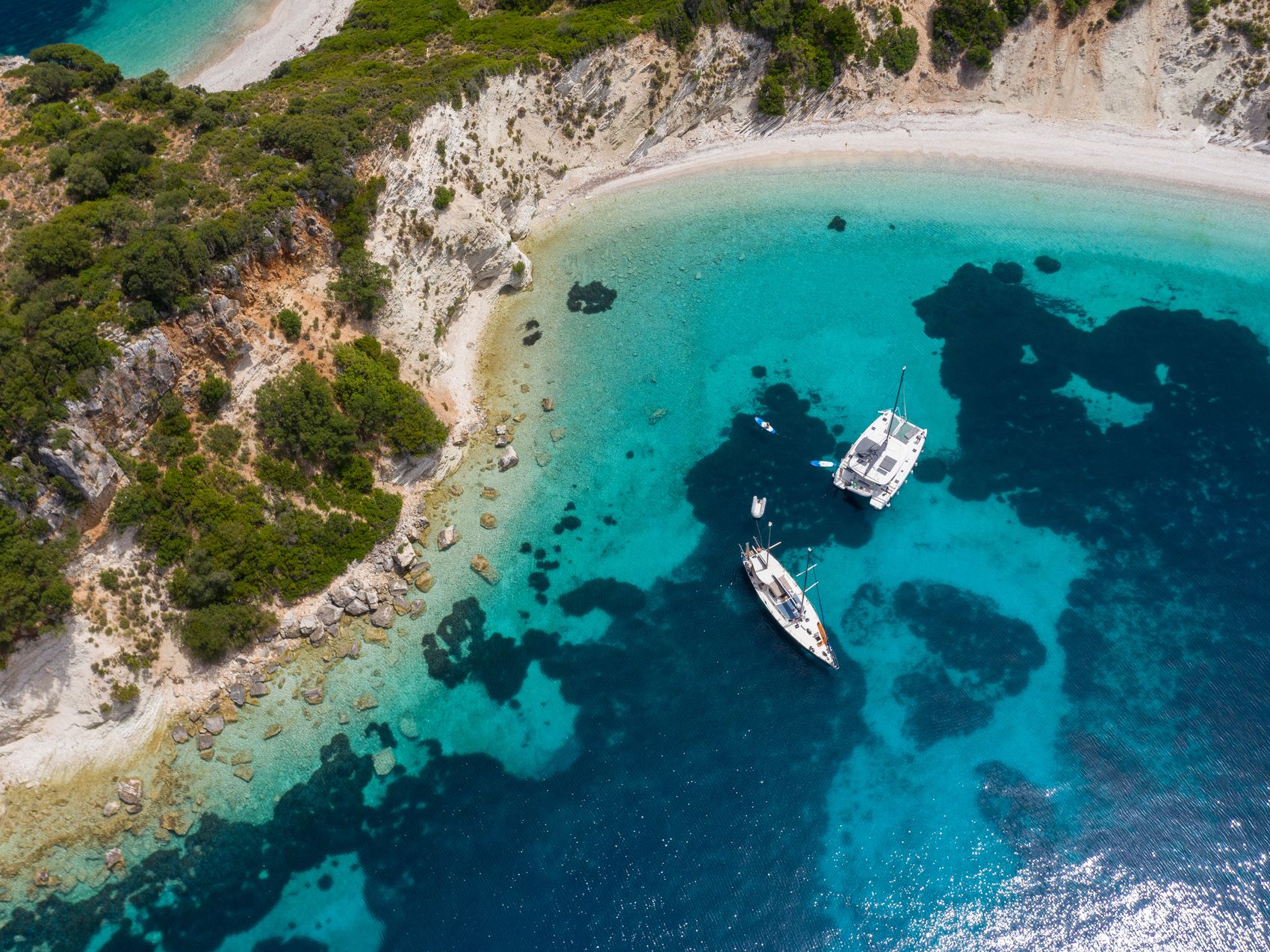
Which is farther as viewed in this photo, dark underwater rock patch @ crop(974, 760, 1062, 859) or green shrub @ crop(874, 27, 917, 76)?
green shrub @ crop(874, 27, 917, 76)

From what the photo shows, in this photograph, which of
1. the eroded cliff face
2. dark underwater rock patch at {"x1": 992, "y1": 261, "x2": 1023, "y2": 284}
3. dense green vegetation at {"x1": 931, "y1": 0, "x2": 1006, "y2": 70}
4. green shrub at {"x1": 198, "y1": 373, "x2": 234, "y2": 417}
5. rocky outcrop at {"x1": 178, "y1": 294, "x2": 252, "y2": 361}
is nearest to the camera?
rocky outcrop at {"x1": 178, "y1": 294, "x2": 252, "y2": 361}

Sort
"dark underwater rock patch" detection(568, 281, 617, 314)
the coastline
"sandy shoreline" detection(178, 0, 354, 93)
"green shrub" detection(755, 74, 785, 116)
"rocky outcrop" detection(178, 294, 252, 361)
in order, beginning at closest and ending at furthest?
"rocky outcrop" detection(178, 294, 252, 361) → the coastline → "dark underwater rock patch" detection(568, 281, 617, 314) → "green shrub" detection(755, 74, 785, 116) → "sandy shoreline" detection(178, 0, 354, 93)

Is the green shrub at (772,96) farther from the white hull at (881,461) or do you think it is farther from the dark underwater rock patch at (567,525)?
the dark underwater rock patch at (567,525)

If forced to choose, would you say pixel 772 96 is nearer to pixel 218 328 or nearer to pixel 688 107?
pixel 688 107

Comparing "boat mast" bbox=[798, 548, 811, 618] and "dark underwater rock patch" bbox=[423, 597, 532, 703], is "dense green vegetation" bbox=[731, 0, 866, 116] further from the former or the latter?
"dark underwater rock patch" bbox=[423, 597, 532, 703]

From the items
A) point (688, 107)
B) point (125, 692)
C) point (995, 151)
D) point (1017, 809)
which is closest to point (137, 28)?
point (688, 107)

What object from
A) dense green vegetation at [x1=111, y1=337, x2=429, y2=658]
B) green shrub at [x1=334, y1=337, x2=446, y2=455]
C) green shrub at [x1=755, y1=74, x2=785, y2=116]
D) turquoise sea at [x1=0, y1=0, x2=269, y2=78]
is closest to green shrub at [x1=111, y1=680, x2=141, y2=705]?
dense green vegetation at [x1=111, y1=337, x2=429, y2=658]
